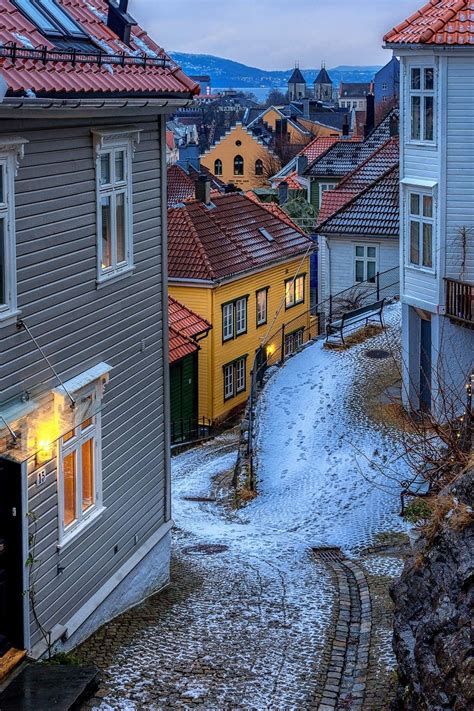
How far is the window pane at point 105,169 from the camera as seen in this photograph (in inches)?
469

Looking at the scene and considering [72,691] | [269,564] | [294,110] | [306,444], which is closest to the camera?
[72,691]

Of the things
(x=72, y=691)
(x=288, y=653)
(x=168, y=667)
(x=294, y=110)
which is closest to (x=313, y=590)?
(x=288, y=653)

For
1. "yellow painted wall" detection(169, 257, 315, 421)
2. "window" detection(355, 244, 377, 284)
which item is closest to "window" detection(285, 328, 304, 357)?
"yellow painted wall" detection(169, 257, 315, 421)

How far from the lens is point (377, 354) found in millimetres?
27625

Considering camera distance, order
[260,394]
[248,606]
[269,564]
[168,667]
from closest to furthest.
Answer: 1. [168,667]
2. [248,606]
3. [269,564]
4. [260,394]

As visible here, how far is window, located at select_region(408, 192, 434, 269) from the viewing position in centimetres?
2203

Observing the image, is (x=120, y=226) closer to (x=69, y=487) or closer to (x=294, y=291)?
(x=69, y=487)

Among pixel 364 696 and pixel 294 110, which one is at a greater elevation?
pixel 294 110

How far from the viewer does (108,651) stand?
1167 cm

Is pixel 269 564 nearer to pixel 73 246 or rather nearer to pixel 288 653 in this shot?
pixel 288 653

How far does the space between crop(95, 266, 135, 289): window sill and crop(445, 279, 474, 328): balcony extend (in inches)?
396

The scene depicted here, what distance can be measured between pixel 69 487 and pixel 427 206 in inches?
492

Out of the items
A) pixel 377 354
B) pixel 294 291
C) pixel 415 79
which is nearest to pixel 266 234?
pixel 294 291

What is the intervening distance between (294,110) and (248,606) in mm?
127859
